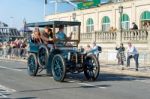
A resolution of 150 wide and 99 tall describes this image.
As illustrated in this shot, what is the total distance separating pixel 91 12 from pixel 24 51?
888 inches

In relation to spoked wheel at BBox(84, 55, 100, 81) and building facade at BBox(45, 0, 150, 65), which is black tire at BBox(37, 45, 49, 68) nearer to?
spoked wheel at BBox(84, 55, 100, 81)

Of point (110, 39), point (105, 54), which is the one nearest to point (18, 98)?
point (105, 54)

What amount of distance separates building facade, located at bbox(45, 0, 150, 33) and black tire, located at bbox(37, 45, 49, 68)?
91.4 ft

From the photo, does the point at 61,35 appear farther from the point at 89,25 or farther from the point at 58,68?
the point at 89,25

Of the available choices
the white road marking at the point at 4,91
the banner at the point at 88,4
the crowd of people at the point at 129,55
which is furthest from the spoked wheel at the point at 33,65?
the banner at the point at 88,4

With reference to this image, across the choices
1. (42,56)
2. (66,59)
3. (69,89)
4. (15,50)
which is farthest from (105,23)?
(69,89)

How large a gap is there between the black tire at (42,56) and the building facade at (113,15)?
27.8 metres

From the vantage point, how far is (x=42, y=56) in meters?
20.0

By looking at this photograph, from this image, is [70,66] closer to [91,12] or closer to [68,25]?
Answer: [68,25]

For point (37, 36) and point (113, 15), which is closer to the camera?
point (37, 36)

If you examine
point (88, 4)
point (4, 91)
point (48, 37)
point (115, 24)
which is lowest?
point (4, 91)

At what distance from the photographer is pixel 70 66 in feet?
60.1

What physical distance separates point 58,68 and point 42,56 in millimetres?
1955

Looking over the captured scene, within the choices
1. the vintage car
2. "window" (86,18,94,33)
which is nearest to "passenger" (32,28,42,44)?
the vintage car
